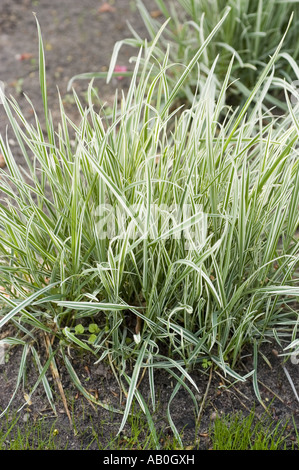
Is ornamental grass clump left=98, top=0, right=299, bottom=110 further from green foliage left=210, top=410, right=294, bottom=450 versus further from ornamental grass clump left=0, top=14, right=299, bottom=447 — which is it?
green foliage left=210, top=410, right=294, bottom=450

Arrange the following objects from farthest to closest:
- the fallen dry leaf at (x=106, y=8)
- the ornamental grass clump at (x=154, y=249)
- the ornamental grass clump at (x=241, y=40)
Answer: the fallen dry leaf at (x=106, y=8) → the ornamental grass clump at (x=241, y=40) → the ornamental grass clump at (x=154, y=249)

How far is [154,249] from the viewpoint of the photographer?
172 cm

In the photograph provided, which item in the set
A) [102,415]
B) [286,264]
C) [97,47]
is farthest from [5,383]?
[97,47]

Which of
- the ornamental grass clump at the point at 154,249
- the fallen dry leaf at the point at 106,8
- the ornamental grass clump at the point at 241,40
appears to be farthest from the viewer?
the fallen dry leaf at the point at 106,8

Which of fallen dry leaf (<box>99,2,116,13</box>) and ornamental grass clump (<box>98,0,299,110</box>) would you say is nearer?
ornamental grass clump (<box>98,0,299,110</box>)

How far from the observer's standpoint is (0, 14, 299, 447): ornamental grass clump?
1707mm

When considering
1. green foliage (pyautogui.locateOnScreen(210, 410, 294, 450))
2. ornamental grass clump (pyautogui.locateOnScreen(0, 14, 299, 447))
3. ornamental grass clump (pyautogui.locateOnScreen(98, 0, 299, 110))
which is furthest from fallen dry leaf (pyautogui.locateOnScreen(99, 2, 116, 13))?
green foliage (pyautogui.locateOnScreen(210, 410, 294, 450))

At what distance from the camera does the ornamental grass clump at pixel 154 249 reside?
1.71 metres

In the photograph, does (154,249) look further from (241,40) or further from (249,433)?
(241,40)

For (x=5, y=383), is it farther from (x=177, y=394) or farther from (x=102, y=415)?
(x=177, y=394)

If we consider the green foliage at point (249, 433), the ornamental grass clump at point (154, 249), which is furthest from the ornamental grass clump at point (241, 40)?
the green foliage at point (249, 433)

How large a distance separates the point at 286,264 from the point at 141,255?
486mm

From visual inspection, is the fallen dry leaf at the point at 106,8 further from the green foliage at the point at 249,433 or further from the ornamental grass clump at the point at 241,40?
the green foliage at the point at 249,433

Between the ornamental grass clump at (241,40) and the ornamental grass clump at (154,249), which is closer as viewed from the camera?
the ornamental grass clump at (154,249)
